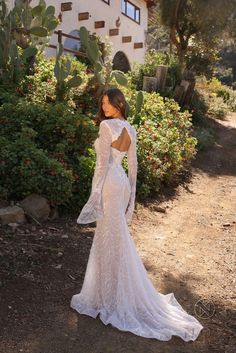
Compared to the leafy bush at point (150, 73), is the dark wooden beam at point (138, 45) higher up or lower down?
higher up

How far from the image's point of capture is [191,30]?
20.4m

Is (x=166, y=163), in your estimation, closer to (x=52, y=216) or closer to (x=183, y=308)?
(x=52, y=216)

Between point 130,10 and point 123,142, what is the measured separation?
19782mm

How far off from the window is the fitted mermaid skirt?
18.8 meters

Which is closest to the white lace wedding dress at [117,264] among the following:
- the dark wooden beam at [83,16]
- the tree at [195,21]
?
the dark wooden beam at [83,16]

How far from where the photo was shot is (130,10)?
73.8 feet

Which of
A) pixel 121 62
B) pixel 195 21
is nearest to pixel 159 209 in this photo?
pixel 195 21

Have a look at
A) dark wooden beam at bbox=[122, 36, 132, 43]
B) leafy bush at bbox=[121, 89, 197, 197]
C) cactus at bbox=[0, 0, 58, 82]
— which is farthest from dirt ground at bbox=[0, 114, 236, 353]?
dark wooden beam at bbox=[122, 36, 132, 43]

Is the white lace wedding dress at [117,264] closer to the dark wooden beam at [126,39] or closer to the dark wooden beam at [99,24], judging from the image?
the dark wooden beam at [99,24]

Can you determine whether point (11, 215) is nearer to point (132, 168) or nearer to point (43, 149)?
point (43, 149)

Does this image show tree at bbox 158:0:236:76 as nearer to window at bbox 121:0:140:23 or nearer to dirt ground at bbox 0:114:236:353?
window at bbox 121:0:140:23

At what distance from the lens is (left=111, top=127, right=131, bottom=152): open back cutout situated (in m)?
4.13

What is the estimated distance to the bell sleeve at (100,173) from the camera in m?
4.09

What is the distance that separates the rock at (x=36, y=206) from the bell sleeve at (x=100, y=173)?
2413mm
